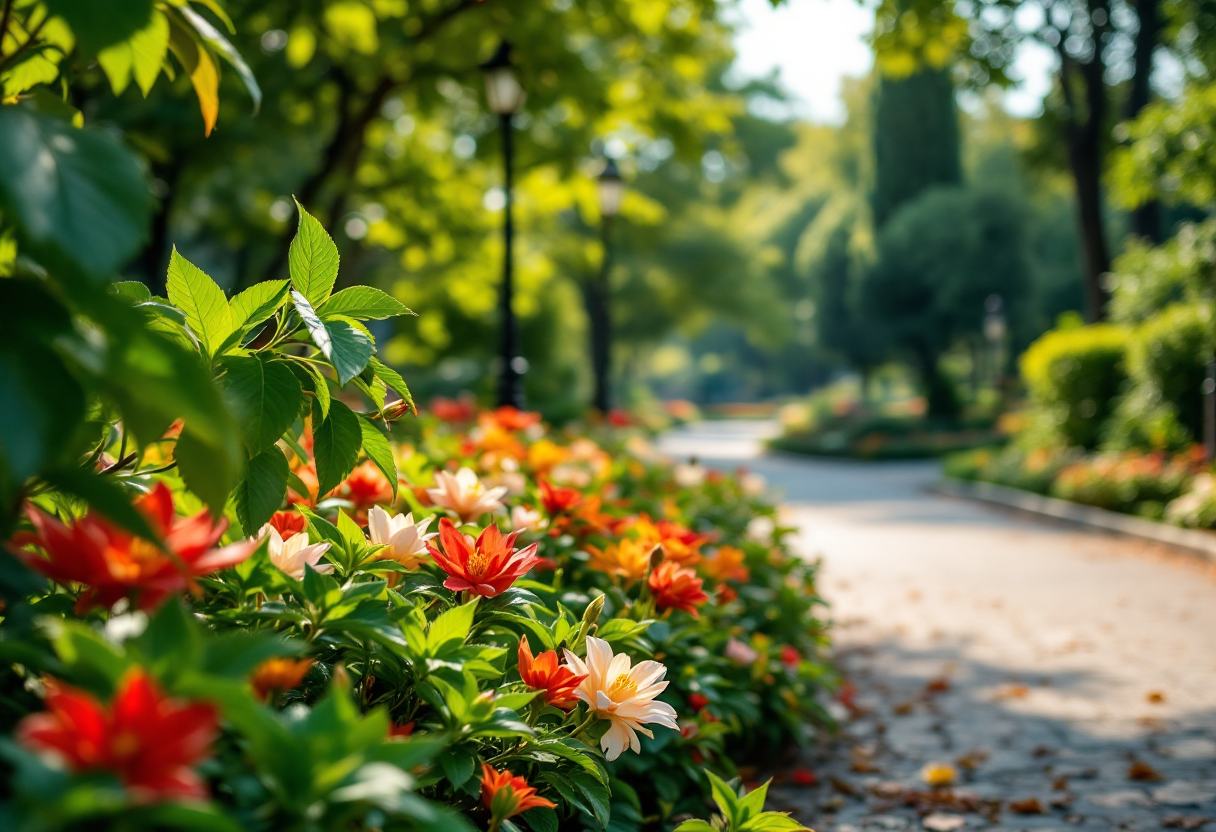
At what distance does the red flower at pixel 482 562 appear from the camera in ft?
4.99

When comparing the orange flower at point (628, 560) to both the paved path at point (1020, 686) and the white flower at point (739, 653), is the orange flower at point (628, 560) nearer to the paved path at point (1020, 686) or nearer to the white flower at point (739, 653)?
the white flower at point (739, 653)

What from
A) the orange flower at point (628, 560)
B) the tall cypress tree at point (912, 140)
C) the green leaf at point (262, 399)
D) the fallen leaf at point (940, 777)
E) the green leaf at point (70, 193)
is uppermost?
the tall cypress tree at point (912, 140)

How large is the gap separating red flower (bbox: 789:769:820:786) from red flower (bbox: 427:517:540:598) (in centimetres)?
235

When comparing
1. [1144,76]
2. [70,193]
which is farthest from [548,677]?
[1144,76]

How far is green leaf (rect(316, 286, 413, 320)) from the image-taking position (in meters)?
1.45

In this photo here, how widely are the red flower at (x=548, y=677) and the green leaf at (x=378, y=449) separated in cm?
35

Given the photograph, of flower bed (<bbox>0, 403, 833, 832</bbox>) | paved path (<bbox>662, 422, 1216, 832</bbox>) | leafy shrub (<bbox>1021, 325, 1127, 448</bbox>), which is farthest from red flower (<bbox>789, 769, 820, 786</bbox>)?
leafy shrub (<bbox>1021, 325, 1127, 448</bbox>)

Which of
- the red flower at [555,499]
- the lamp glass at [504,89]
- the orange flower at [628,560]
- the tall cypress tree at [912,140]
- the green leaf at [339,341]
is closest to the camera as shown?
the green leaf at [339,341]

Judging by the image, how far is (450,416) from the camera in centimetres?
556

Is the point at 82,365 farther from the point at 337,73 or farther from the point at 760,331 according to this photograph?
the point at 760,331

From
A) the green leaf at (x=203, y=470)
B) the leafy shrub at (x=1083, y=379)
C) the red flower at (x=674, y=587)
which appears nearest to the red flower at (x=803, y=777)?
the red flower at (x=674, y=587)

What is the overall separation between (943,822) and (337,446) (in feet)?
8.76

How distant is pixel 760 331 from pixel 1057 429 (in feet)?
65.1

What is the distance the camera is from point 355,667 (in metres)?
1.47
